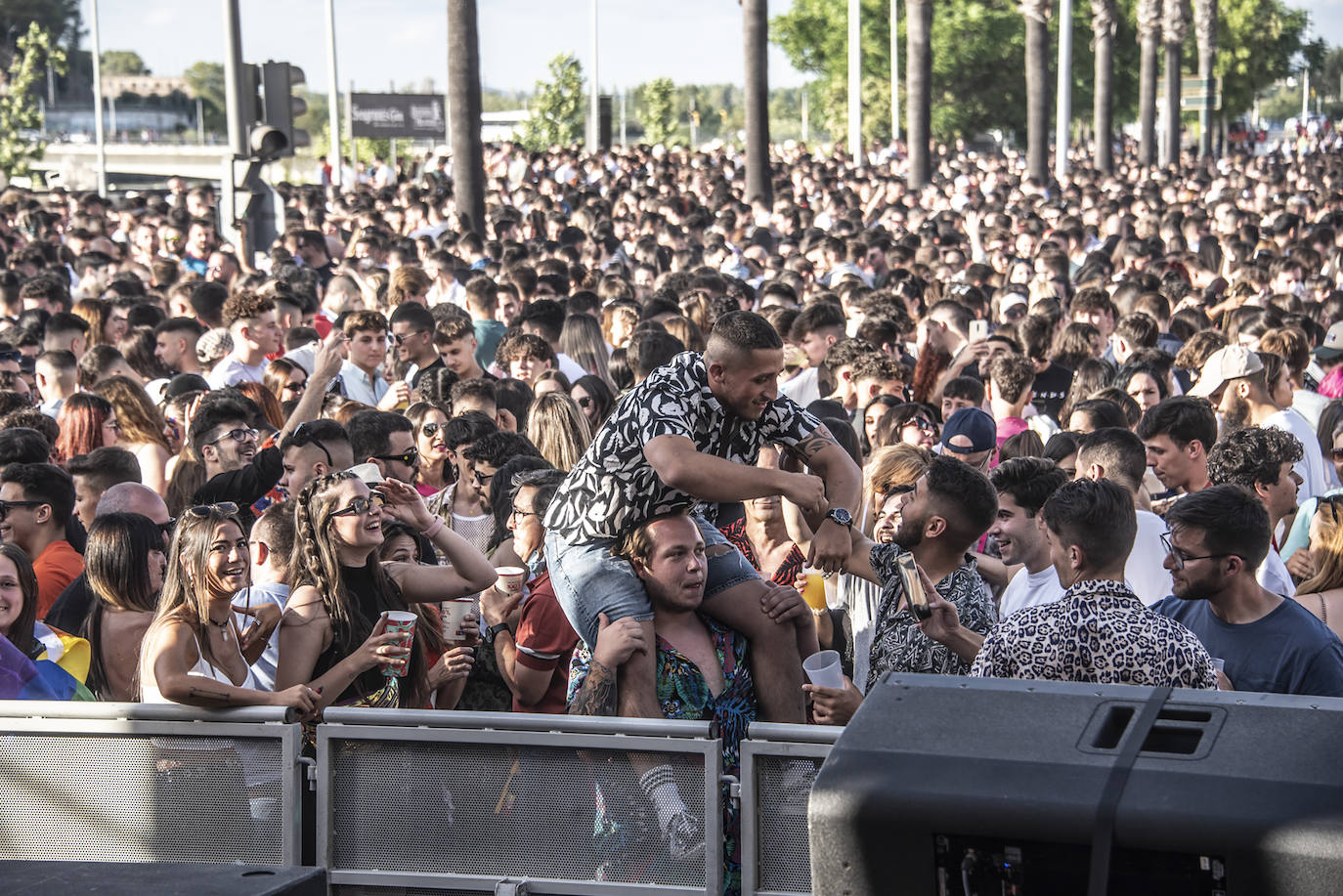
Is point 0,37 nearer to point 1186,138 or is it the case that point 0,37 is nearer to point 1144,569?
point 1186,138

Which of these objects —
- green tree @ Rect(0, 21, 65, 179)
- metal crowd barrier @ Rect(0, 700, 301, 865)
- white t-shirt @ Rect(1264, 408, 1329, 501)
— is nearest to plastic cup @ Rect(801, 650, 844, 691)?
metal crowd barrier @ Rect(0, 700, 301, 865)

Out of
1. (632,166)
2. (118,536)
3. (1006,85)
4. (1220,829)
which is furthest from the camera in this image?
(1006,85)

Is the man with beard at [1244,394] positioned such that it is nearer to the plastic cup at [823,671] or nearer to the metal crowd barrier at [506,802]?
the plastic cup at [823,671]

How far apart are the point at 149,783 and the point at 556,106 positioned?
53636 millimetres

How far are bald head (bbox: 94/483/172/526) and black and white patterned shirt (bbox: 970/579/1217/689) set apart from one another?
379cm

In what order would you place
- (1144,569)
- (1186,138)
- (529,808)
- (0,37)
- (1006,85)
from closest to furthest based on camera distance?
(529,808) < (1144,569) < (1006,85) < (1186,138) < (0,37)

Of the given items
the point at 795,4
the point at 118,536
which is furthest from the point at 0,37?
the point at 118,536

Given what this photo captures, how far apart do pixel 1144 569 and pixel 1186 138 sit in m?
98.1

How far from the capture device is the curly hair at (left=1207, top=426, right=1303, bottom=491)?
263 inches

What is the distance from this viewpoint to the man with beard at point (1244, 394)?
26.9ft

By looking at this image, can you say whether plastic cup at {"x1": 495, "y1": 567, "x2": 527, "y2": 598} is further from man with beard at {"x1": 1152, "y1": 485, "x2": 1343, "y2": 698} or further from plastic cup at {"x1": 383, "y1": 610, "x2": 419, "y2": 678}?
man with beard at {"x1": 1152, "y1": 485, "x2": 1343, "y2": 698}

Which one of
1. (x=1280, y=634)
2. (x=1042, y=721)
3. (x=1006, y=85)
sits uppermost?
(x=1006, y=85)

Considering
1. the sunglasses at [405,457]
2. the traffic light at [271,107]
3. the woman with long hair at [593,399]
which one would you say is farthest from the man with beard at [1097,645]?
the traffic light at [271,107]

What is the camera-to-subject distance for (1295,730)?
2518 millimetres
